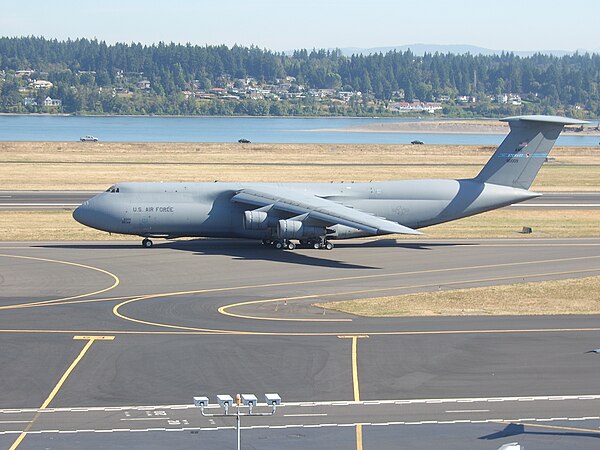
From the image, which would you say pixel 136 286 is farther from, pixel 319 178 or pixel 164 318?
pixel 319 178

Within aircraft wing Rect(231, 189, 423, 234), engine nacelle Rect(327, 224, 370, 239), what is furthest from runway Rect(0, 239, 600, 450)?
engine nacelle Rect(327, 224, 370, 239)

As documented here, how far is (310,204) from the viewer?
56.0 meters

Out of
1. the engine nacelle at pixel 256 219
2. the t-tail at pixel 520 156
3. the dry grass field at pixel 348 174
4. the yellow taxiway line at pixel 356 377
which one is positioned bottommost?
the dry grass field at pixel 348 174

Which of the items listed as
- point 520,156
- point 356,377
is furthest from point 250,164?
point 356,377

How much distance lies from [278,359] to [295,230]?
2280 centimetres

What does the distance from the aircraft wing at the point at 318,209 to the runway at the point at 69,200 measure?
22.5 m

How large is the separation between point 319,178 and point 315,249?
40.6 metres

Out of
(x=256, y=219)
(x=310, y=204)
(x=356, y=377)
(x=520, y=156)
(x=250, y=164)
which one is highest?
(x=520, y=156)

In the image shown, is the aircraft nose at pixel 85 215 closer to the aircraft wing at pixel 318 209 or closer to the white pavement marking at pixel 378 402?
the aircraft wing at pixel 318 209

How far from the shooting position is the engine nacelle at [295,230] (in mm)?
55656

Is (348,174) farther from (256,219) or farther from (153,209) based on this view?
(153,209)

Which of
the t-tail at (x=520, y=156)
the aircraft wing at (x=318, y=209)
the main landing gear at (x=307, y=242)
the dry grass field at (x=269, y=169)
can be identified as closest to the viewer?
the aircraft wing at (x=318, y=209)

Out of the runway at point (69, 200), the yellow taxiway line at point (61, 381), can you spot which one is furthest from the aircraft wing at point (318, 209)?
the runway at point (69, 200)

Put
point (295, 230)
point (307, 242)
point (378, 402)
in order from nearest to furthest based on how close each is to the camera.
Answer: point (378, 402) < point (295, 230) < point (307, 242)
